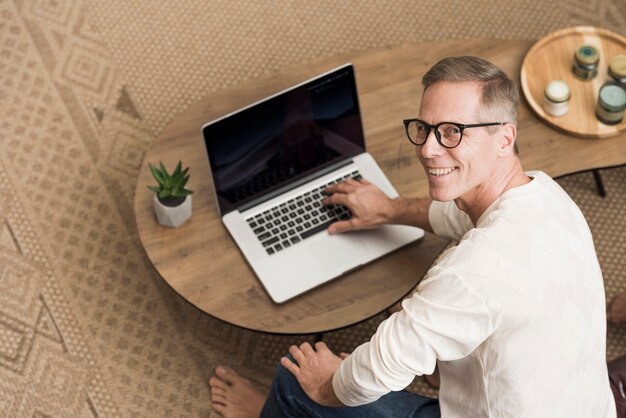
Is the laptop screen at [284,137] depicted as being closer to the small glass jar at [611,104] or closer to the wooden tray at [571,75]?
the wooden tray at [571,75]

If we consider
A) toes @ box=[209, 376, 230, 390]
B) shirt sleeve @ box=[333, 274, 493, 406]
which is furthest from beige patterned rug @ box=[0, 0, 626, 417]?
shirt sleeve @ box=[333, 274, 493, 406]

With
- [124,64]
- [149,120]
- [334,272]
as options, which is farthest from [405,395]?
[124,64]

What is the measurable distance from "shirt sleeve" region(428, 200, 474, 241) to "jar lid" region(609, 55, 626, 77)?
61cm

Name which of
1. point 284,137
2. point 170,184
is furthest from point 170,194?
point 284,137

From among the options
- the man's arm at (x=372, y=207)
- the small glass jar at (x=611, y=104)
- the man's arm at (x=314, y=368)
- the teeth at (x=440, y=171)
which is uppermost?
the teeth at (x=440, y=171)

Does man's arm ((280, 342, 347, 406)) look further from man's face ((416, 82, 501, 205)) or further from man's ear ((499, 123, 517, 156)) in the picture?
man's ear ((499, 123, 517, 156))

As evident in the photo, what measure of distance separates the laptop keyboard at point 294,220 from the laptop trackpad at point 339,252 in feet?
0.13

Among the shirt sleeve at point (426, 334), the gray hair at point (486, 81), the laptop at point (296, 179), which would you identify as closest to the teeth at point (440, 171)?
Answer: the gray hair at point (486, 81)

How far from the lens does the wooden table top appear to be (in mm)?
1898

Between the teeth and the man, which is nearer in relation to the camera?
the man

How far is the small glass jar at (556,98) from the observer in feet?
6.88

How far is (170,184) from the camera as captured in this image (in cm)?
191

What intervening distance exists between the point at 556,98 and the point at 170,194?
897mm

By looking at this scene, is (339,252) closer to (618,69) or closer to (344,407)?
(344,407)
